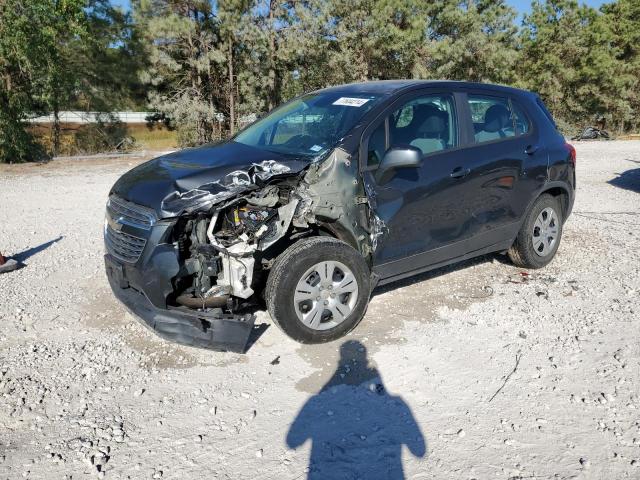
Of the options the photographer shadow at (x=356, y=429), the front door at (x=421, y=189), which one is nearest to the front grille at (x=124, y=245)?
the photographer shadow at (x=356, y=429)

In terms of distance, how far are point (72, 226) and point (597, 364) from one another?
6.85 m

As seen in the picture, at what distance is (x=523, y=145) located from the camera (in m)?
5.23

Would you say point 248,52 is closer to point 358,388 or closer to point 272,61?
point 272,61

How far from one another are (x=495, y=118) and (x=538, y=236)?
55.2 inches

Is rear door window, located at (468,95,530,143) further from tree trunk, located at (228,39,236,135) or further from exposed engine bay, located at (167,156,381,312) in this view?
tree trunk, located at (228,39,236,135)

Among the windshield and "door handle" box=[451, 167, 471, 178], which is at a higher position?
the windshield

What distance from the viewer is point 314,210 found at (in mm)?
3918

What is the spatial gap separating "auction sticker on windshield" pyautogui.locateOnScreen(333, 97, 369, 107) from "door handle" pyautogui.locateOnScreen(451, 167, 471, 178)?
0.98 metres

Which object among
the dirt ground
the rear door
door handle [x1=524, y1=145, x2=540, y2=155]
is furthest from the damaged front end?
door handle [x1=524, y1=145, x2=540, y2=155]

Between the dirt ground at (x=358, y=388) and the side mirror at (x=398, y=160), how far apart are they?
1272 millimetres

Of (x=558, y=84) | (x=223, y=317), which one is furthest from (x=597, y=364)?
(x=558, y=84)

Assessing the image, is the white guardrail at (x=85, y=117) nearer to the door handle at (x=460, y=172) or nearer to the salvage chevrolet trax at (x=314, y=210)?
the salvage chevrolet trax at (x=314, y=210)

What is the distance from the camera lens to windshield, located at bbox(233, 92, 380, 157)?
4246 millimetres

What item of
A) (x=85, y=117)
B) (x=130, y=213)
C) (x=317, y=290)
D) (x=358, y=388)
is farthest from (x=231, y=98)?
(x=358, y=388)
